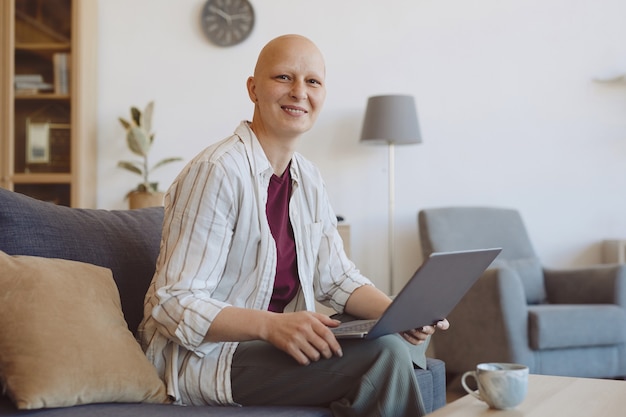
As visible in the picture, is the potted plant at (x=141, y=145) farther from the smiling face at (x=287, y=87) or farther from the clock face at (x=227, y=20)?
the smiling face at (x=287, y=87)

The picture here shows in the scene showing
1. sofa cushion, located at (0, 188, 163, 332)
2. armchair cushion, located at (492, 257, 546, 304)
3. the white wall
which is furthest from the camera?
the white wall

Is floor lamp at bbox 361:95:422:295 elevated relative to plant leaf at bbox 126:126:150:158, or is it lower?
elevated

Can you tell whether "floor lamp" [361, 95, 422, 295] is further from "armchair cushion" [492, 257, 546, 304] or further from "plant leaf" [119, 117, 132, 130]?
"plant leaf" [119, 117, 132, 130]

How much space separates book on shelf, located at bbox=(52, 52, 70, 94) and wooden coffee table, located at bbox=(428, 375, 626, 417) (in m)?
3.53

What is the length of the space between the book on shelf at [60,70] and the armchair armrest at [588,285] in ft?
8.89

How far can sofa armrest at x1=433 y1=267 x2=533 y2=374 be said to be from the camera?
3498 mm

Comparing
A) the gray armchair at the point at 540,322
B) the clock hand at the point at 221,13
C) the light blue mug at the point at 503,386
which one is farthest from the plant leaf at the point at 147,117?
the light blue mug at the point at 503,386

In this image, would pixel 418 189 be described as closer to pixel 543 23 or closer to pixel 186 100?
pixel 543 23

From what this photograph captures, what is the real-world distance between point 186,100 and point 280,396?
10.9ft

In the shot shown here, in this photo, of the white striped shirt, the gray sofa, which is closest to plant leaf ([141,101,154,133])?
the gray sofa

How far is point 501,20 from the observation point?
4.48m

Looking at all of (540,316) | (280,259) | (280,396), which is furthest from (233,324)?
(540,316)

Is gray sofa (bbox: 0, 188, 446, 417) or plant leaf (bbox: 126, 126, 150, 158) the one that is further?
plant leaf (bbox: 126, 126, 150, 158)

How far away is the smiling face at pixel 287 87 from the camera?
1931mm
